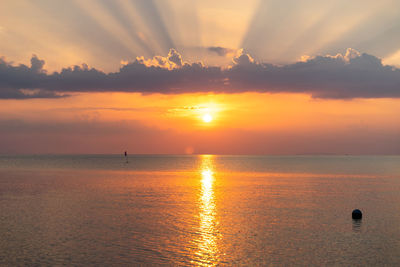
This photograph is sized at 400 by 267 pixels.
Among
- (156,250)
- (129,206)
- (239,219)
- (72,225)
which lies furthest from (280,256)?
(129,206)

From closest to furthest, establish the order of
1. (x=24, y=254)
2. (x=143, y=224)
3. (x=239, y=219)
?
(x=24, y=254) → (x=143, y=224) → (x=239, y=219)

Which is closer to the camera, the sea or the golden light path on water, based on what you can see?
the golden light path on water

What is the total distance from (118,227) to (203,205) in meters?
19.2

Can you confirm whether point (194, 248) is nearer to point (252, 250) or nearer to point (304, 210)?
point (252, 250)

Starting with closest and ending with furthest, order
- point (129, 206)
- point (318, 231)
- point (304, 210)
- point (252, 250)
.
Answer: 1. point (252, 250)
2. point (318, 231)
3. point (304, 210)
4. point (129, 206)

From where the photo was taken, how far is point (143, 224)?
138 feet

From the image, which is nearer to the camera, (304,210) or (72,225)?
(72,225)

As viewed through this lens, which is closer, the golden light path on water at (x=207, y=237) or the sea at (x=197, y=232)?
the golden light path on water at (x=207, y=237)

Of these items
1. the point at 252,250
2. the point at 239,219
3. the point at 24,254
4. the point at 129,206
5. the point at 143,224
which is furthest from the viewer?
the point at 129,206

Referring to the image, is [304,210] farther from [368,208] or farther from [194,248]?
[194,248]

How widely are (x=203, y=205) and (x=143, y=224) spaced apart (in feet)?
54.5

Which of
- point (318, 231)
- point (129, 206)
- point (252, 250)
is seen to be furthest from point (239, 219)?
point (129, 206)

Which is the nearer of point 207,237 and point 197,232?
point 207,237

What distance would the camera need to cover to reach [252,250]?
31.4 m
